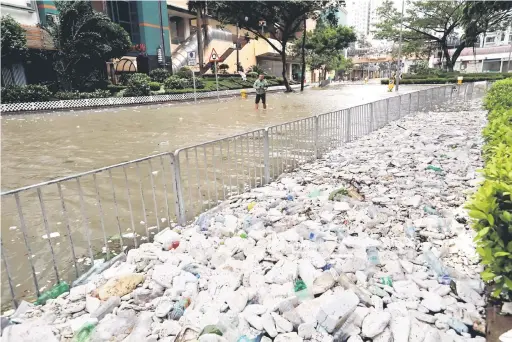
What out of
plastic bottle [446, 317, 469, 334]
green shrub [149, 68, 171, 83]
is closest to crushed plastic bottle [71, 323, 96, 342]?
plastic bottle [446, 317, 469, 334]

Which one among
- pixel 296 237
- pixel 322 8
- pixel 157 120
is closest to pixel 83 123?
pixel 157 120

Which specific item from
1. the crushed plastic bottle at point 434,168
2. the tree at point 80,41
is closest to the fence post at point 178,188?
the crushed plastic bottle at point 434,168

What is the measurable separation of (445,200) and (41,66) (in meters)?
24.2

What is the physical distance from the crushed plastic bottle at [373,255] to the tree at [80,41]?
20745mm

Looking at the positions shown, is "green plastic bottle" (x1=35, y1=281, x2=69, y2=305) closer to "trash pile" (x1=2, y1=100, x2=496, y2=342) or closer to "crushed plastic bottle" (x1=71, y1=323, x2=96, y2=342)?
"trash pile" (x1=2, y1=100, x2=496, y2=342)

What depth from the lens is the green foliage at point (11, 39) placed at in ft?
55.5

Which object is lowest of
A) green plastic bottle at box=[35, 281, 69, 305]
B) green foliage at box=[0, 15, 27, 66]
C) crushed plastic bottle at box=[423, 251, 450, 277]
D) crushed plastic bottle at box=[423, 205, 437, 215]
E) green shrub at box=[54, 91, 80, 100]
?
green plastic bottle at box=[35, 281, 69, 305]

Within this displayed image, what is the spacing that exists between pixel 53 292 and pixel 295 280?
202cm

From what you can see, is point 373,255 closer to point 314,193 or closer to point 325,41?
point 314,193

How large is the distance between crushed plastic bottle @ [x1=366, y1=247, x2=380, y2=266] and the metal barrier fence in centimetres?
209

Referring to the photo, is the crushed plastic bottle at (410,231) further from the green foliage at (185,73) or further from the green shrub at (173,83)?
the green foliage at (185,73)

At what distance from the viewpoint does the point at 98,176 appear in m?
6.20

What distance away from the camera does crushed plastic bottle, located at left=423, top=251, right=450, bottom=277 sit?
9.19ft

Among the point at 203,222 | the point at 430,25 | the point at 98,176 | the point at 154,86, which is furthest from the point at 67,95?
the point at 430,25
